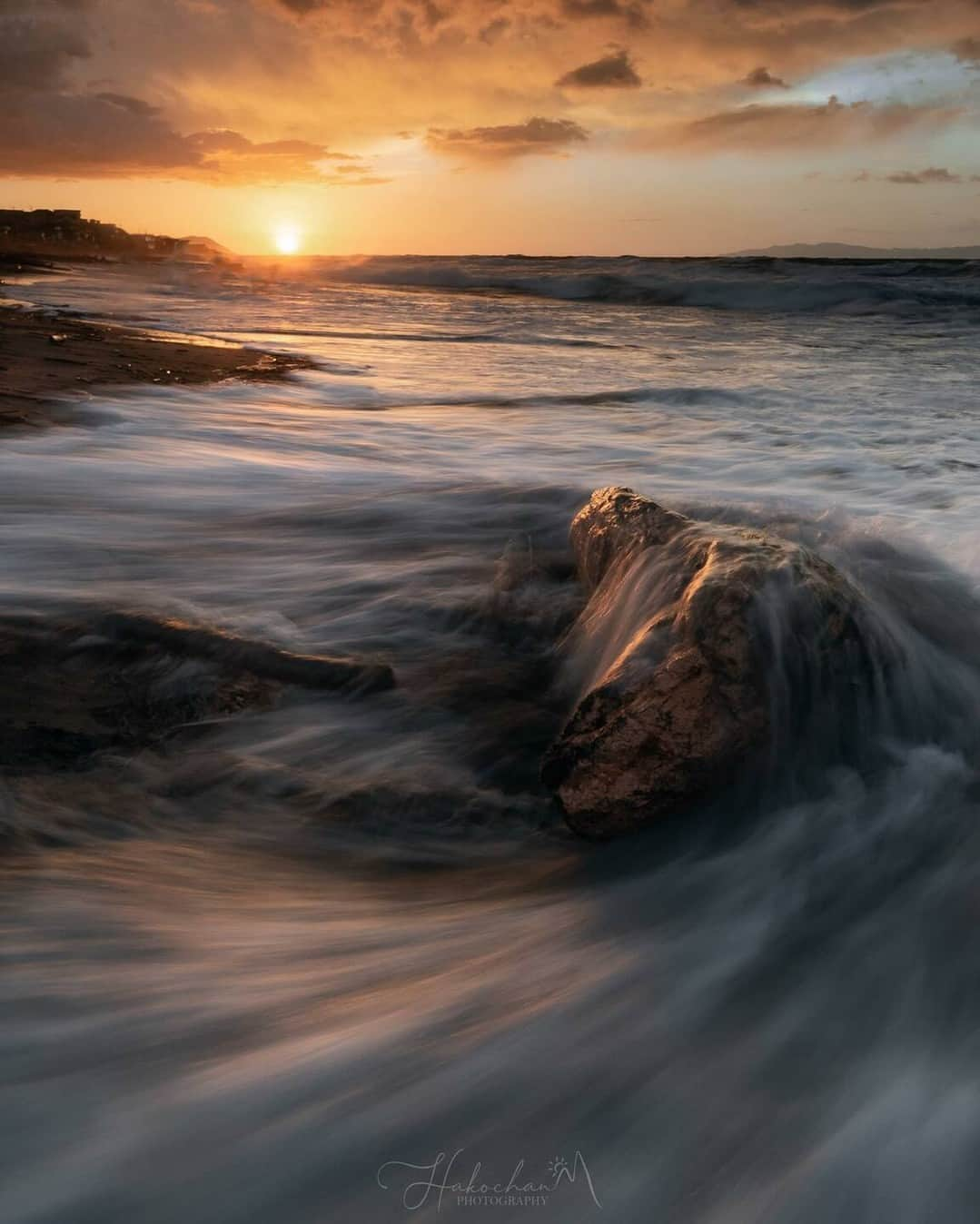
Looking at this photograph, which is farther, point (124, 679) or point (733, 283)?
point (733, 283)

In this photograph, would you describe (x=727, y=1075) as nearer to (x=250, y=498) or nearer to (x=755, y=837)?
(x=755, y=837)

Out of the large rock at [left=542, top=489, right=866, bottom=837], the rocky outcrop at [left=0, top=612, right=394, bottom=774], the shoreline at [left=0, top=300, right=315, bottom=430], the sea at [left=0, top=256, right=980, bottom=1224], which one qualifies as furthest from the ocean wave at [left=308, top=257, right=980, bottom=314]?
the rocky outcrop at [left=0, top=612, right=394, bottom=774]

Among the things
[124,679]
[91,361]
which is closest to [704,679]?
[124,679]

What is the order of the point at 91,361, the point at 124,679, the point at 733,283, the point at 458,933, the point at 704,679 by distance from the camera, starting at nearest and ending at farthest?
the point at 458,933
the point at 704,679
the point at 124,679
the point at 91,361
the point at 733,283

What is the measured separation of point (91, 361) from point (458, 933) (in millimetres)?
9458

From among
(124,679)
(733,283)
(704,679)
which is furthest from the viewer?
(733,283)

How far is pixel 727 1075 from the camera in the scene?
1.85 metres

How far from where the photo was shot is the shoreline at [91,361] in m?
8.02

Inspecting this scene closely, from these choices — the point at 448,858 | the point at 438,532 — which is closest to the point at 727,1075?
the point at 448,858

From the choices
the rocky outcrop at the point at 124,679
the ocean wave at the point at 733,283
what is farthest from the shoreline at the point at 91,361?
the ocean wave at the point at 733,283

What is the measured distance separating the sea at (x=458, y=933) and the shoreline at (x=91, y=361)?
2941 mm

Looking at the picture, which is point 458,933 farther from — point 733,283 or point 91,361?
point 733,283

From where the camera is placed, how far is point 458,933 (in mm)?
2316

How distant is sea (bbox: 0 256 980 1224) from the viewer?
5.35 feet
